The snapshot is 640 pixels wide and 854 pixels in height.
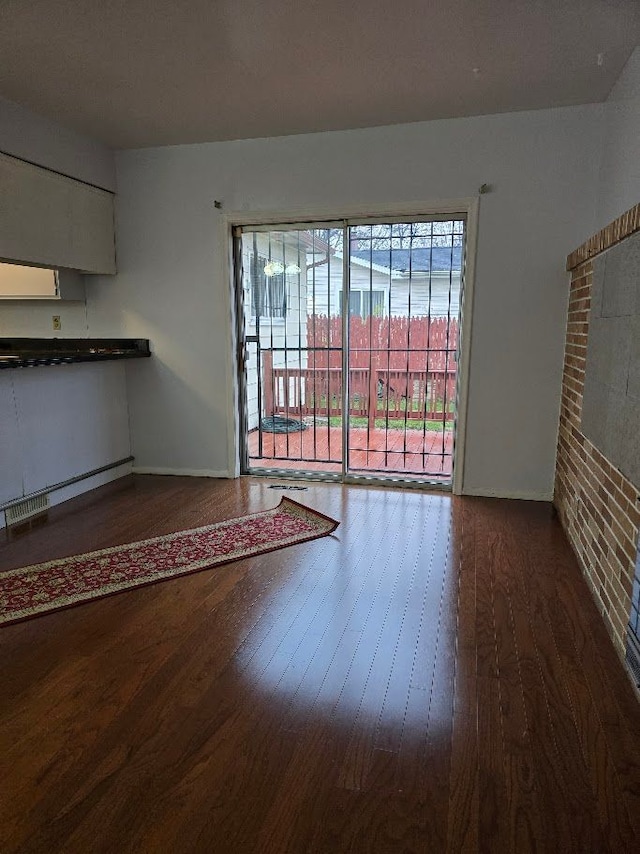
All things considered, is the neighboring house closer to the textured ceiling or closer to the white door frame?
the white door frame

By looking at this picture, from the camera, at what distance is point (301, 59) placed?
2.71m

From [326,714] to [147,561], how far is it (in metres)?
1.49

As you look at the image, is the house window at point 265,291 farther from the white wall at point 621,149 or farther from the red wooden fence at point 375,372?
the white wall at point 621,149

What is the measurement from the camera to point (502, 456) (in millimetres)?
3844

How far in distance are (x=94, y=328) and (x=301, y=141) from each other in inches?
91.7

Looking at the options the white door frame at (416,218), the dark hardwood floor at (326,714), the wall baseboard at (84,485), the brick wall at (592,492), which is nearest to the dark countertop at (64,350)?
the white door frame at (416,218)

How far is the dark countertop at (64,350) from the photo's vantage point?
330cm

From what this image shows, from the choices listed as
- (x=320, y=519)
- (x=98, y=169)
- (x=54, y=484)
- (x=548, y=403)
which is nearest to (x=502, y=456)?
(x=548, y=403)

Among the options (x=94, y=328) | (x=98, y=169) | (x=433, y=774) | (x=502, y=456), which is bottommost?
(x=433, y=774)

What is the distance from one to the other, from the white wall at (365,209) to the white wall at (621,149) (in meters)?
0.14

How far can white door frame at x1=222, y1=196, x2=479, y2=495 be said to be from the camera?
3.61 metres

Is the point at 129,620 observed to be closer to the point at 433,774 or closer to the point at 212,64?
the point at 433,774

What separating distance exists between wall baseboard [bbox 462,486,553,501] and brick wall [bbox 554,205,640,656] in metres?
0.18

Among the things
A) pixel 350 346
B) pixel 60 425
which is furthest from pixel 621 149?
pixel 60 425
